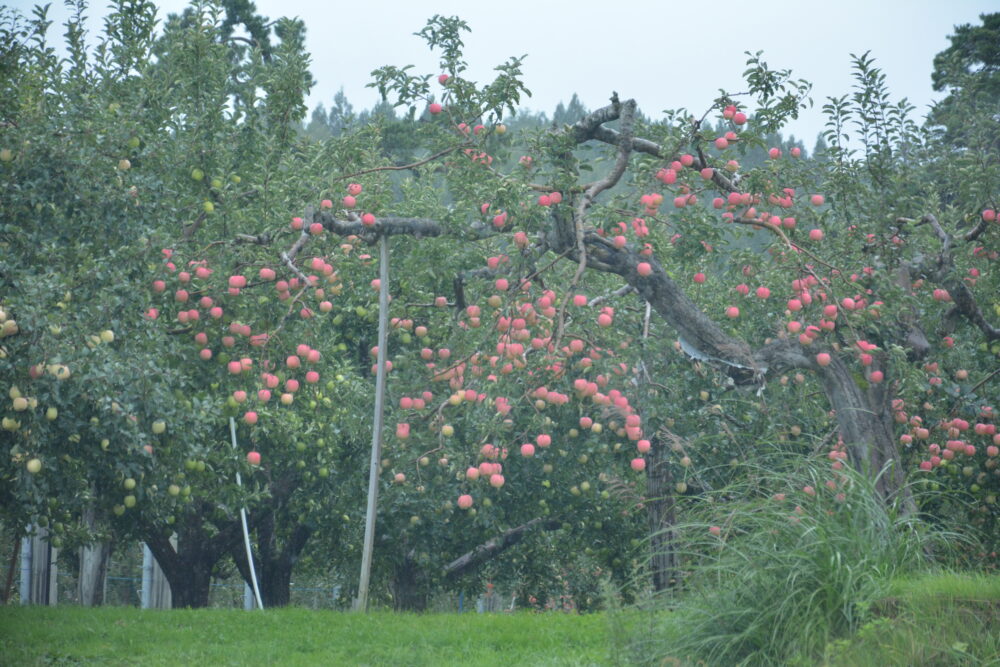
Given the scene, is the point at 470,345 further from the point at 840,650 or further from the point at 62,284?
the point at 840,650

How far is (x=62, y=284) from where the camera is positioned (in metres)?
7.03

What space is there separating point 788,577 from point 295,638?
170 inches

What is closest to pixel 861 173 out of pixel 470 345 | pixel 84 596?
pixel 470 345

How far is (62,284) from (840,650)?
5.49 meters

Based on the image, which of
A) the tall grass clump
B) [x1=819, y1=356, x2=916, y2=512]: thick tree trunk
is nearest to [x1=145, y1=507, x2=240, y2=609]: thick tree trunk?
[x1=819, y1=356, x2=916, y2=512]: thick tree trunk

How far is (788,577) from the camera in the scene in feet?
16.7

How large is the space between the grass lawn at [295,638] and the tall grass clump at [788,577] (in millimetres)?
1170

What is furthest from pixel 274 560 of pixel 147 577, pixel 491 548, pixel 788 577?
pixel 788 577

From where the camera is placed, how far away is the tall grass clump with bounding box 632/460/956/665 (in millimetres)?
5047

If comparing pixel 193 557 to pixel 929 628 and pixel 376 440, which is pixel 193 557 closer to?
pixel 376 440

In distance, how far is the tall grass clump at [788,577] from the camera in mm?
5047

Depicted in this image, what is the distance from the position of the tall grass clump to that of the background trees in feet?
2.06

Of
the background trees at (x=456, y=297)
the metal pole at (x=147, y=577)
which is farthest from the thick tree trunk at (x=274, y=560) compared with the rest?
the metal pole at (x=147, y=577)

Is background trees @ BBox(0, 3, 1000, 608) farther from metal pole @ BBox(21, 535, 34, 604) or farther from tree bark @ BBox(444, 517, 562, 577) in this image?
metal pole @ BBox(21, 535, 34, 604)
